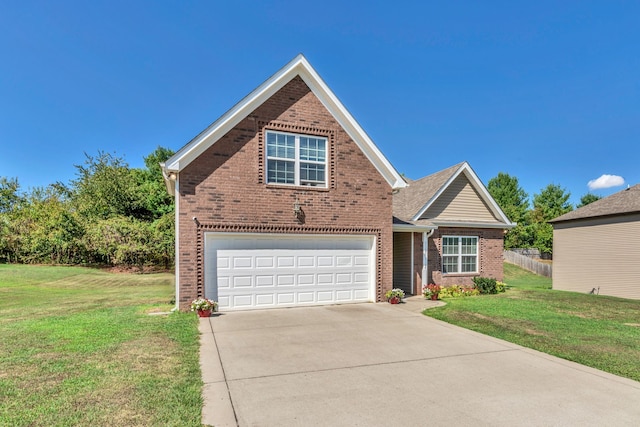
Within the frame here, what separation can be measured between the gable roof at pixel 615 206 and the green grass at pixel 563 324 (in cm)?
636

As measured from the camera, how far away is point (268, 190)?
10.8 metres

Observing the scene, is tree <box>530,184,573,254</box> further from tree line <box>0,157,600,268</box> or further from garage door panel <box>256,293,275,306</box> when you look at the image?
garage door panel <box>256,293,275,306</box>

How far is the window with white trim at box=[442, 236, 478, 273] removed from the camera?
15469mm

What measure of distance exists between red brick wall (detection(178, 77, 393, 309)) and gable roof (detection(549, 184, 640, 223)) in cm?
1295

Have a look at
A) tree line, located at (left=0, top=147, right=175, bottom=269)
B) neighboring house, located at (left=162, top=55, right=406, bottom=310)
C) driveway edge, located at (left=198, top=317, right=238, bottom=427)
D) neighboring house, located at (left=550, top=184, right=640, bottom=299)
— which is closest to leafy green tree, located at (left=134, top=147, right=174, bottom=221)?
tree line, located at (left=0, top=147, right=175, bottom=269)

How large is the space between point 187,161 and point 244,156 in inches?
63.3

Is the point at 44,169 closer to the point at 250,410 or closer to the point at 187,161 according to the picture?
the point at 187,161

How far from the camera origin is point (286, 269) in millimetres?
11031

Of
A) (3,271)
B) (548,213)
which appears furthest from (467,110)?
(548,213)

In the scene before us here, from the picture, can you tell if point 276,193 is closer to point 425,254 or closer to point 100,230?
point 425,254

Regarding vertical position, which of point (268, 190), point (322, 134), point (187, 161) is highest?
point (322, 134)

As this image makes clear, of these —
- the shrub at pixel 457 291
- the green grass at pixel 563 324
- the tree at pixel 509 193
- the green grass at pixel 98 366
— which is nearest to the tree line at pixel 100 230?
the green grass at pixel 98 366

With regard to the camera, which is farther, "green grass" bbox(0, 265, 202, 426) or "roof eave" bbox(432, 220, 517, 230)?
"roof eave" bbox(432, 220, 517, 230)

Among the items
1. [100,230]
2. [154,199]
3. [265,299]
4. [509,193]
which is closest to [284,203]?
[265,299]
